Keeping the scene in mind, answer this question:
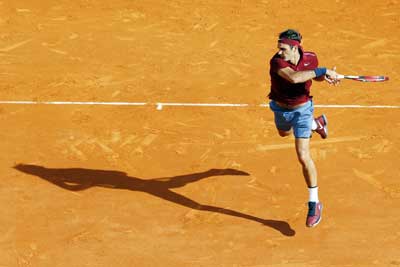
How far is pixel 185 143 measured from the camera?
13055 mm

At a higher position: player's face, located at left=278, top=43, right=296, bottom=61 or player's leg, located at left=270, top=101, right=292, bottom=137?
player's face, located at left=278, top=43, right=296, bottom=61

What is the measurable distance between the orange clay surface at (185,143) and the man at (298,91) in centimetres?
83

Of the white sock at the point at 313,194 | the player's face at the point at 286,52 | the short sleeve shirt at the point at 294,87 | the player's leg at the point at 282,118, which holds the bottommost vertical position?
the white sock at the point at 313,194

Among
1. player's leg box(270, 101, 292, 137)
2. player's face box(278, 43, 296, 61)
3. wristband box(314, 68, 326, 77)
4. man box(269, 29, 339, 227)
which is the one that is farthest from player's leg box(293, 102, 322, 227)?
player's face box(278, 43, 296, 61)

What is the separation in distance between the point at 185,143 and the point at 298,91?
312cm

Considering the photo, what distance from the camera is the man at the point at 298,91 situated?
1012 centimetres

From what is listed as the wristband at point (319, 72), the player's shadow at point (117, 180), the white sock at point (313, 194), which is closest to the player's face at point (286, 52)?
the wristband at point (319, 72)

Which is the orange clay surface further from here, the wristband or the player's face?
the player's face

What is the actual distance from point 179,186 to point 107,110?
3.00 metres

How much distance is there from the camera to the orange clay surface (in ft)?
34.5

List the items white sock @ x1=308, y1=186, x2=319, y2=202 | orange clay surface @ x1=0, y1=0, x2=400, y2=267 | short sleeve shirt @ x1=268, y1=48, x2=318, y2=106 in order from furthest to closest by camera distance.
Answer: white sock @ x1=308, y1=186, x2=319, y2=202, orange clay surface @ x1=0, y1=0, x2=400, y2=267, short sleeve shirt @ x1=268, y1=48, x2=318, y2=106

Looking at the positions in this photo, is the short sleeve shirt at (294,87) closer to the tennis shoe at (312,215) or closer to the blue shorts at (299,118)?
the blue shorts at (299,118)

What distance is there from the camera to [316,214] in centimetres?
1079

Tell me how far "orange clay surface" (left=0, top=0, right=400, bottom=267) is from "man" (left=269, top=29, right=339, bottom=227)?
83cm
